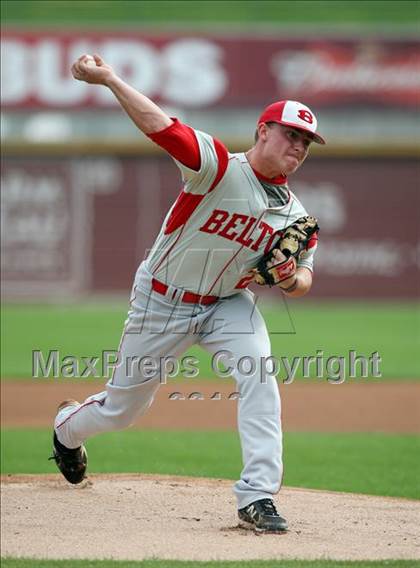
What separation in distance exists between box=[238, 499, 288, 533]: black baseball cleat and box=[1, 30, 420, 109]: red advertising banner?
744 inches

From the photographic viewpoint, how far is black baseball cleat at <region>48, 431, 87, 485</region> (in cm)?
593

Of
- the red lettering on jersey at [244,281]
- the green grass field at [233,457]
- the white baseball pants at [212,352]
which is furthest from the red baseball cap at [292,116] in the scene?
the green grass field at [233,457]

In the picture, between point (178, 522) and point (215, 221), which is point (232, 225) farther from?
point (178, 522)

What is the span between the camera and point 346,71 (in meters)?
23.9

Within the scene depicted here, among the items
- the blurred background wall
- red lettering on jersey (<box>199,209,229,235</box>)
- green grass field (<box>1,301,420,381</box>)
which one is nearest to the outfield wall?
the blurred background wall

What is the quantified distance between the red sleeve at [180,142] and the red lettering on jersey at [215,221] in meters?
0.31

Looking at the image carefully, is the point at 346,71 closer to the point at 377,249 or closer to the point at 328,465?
the point at 377,249

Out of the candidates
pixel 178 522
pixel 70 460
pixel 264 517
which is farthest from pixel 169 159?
pixel 264 517

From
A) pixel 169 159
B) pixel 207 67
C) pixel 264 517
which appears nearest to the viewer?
pixel 264 517

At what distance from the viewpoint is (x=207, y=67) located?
77.0 feet

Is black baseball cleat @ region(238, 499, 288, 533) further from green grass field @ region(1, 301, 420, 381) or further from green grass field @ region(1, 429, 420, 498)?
green grass field @ region(1, 301, 420, 381)

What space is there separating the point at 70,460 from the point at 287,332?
1075cm

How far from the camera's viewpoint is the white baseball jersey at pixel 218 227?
16.7 feet

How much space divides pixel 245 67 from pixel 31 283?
6.69 m
